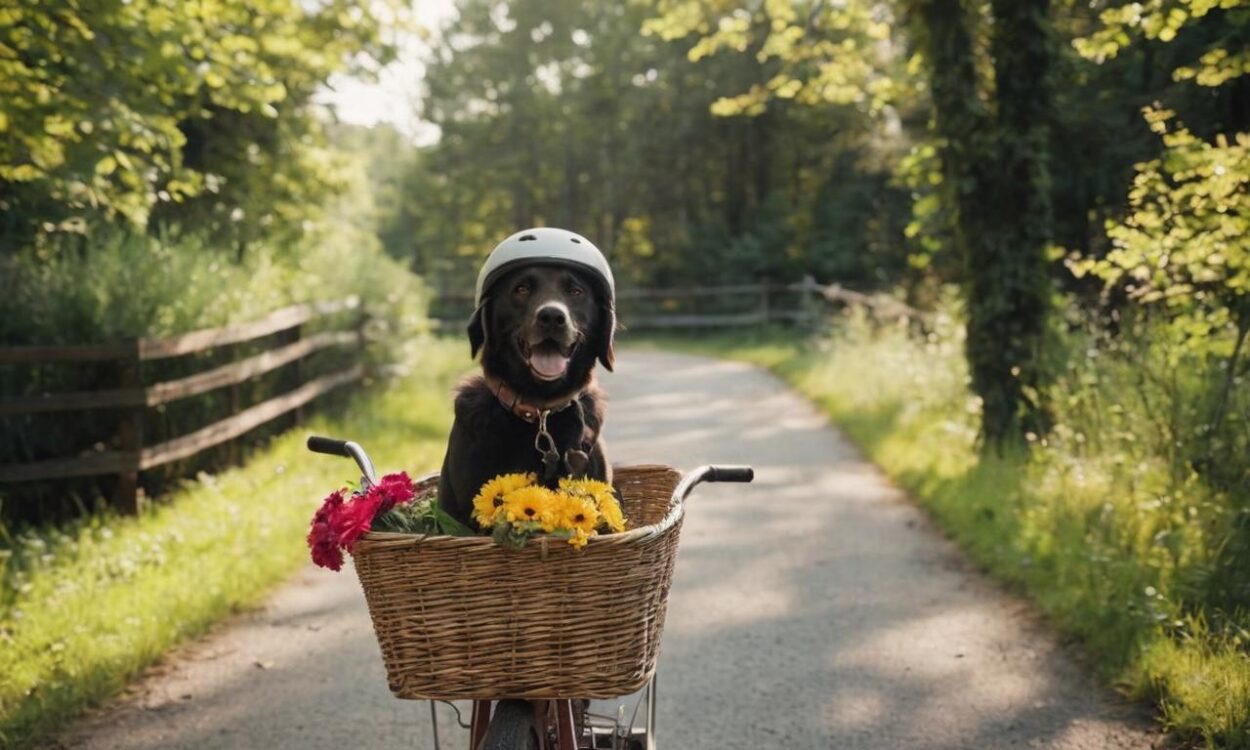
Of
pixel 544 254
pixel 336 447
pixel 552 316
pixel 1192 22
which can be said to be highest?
pixel 1192 22

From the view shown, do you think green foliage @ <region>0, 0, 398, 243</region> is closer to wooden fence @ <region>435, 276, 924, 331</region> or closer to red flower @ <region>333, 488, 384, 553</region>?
red flower @ <region>333, 488, 384, 553</region>

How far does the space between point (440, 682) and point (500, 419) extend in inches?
37.6

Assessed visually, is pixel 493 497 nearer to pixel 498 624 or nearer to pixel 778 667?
pixel 498 624

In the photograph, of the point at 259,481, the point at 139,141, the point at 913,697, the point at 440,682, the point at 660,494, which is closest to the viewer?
the point at 440,682

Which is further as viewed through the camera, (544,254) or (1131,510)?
(1131,510)

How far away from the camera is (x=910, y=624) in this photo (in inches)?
231

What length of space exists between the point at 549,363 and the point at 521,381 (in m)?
0.26

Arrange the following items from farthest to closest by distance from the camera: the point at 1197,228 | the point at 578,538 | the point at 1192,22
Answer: the point at 1192,22 < the point at 1197,228 < the point at 578,538

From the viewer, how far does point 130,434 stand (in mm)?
8031

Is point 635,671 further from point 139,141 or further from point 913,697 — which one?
point 139,141

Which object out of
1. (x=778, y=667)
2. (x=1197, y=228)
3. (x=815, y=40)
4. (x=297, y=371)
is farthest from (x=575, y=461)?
(x=815, y=40)

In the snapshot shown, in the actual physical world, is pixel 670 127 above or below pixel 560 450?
above

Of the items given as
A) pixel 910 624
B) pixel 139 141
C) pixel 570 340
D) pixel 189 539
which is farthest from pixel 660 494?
pixel 139 141

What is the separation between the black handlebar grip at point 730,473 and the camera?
11.0 feet
